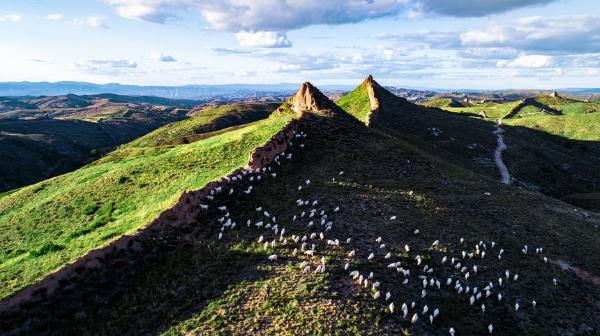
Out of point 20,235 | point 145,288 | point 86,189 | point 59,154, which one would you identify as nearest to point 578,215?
point 145,288

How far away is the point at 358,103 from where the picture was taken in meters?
98.1

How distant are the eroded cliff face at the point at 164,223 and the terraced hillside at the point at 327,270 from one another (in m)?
0.12

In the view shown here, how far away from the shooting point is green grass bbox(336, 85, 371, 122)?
3633 inches

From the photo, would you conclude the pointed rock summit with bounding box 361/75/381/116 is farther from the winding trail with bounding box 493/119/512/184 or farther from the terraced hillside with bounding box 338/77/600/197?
the winding trail with bounding box 493/119/512/184

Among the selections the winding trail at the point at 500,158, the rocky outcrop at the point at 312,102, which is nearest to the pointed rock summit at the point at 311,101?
the rocky outcrop at the point at 312,102

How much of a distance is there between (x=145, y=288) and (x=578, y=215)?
42.0m

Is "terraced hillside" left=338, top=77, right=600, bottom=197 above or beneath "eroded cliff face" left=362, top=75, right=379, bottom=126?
beneath

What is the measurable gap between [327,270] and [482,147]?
256 ft

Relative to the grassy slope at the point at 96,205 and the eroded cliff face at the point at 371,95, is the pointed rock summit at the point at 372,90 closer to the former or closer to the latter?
the eroded cliff face at the point at 371,95

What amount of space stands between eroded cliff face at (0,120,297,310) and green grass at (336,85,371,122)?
185ft

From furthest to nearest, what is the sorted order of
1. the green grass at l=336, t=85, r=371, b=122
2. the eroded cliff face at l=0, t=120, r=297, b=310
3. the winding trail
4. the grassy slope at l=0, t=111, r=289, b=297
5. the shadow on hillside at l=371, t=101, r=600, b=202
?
the green grass at l=336, t=85, r=371, b=122 < the shadow on hillside at l=371, t=101, r=600, b=202 < the winding trail < the grassy slope at l=0, t=111, r=289, b=297 < the eroded cliff face at l=0, t=120, r=297, b=310

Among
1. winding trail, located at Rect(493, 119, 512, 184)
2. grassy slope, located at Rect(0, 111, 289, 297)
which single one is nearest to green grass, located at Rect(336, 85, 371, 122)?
winding trail, located at Rect(493, 119, 512, 184)

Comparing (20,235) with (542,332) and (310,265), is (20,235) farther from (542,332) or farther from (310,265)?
(542,332)

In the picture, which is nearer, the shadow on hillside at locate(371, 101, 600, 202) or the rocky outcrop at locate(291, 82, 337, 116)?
the rocky outcrop at locate(291, 82, 337, 116)
